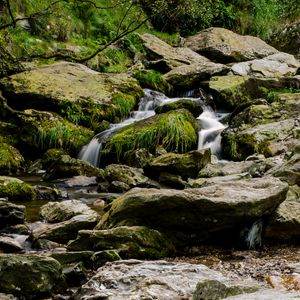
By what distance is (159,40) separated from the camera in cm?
2227

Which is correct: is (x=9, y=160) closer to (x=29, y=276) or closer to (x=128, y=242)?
(x=128, y=242)

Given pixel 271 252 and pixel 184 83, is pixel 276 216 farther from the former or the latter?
pixel 184 83

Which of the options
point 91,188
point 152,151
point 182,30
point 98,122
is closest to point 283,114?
point 152,151

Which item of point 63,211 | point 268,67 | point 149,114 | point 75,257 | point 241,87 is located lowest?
point 149,114

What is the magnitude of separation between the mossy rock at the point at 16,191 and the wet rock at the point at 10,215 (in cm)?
184

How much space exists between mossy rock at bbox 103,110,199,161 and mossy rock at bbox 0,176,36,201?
147 inches

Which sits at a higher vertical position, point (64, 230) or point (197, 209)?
point (197, 209)

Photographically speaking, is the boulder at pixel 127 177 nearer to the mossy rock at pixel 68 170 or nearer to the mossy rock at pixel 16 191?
the mossy rock at pixel 68 170

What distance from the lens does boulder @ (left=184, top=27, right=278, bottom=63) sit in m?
21.7

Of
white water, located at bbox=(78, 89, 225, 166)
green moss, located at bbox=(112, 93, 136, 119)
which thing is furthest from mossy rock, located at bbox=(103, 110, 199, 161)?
green moss, located at bbox=(112, 93, 136, 119)

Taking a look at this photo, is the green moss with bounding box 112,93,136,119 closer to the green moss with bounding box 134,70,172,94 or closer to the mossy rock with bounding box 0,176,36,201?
the green moss with bounding box 134,70,172,94

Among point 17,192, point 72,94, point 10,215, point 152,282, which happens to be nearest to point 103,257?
point 152,282

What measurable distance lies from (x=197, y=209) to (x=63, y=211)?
7.67ft

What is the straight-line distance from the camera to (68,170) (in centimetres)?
1105
